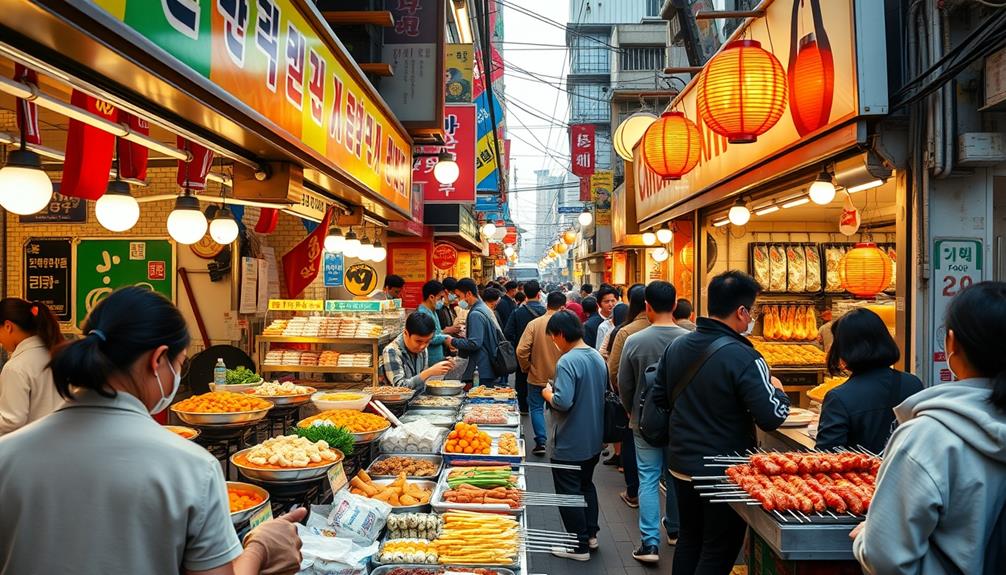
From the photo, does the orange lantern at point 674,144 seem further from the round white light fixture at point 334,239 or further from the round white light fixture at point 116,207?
the round white light fixture at point 116,207

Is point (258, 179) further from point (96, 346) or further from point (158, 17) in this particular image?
point (96, 346)

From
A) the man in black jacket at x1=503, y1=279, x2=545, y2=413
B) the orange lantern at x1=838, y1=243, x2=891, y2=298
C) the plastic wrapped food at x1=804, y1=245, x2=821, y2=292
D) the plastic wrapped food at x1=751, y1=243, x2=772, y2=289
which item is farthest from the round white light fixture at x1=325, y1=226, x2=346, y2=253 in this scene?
the plastic wrapped food at x1=804, y1=245, x2=821, y2=292

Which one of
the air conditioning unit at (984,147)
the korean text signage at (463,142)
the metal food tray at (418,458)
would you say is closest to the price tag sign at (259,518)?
the metal food tray at (418,458)

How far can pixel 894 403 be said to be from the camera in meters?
4.18

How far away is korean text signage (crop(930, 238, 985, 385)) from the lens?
5.24 m

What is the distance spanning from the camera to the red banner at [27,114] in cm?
345

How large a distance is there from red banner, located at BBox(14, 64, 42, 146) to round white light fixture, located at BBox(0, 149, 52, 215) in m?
0.37

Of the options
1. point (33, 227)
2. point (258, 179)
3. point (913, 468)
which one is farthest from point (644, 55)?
point (913, 468)

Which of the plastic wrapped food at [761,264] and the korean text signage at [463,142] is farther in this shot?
the korean text signage at [463,142]

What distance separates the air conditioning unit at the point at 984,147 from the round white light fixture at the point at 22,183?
20.6ft

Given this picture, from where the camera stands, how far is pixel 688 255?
12891mm

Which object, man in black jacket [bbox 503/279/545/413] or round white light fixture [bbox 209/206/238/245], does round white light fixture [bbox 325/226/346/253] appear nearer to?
round white light fixture [bbox 209/206/238/245]

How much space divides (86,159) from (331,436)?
2.41 m

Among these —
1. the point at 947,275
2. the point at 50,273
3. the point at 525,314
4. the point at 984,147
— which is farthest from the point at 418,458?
the point at 50,273
